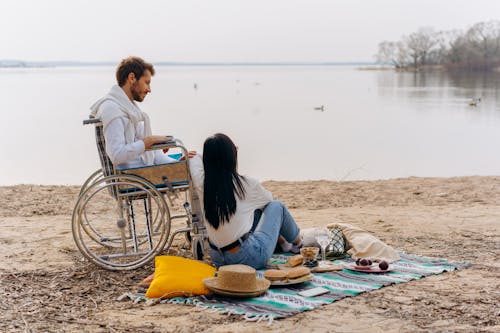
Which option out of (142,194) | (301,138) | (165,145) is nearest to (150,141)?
(165,145)

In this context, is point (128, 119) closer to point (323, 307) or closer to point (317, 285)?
point (317, 285)

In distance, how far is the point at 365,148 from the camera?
47.4ft

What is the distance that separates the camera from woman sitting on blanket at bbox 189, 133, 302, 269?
12.7ft

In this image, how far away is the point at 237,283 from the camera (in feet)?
11.6

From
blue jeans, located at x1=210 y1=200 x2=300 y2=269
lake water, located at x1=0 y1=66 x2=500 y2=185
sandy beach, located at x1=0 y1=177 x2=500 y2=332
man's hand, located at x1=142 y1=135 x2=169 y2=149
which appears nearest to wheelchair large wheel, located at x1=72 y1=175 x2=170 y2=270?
sandy beach, located at x1=0 y1=177 x2=500 y2=332

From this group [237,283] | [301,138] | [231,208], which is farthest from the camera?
[301,138]

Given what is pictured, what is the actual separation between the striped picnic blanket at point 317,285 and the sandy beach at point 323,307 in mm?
74

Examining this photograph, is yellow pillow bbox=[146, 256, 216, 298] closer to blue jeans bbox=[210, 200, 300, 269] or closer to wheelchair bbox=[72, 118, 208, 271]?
blue jeans bbox=[210, 200, 300, 269]

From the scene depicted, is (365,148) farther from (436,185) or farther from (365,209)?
(365,209)

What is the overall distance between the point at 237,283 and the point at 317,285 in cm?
54

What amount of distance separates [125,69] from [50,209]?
281 centimetres

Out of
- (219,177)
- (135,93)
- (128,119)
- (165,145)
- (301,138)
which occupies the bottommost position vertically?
(301,138)

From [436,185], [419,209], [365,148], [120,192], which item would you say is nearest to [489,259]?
[419,209]

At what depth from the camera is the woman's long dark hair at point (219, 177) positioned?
152 inches
